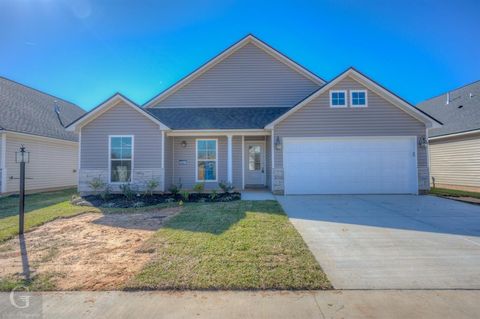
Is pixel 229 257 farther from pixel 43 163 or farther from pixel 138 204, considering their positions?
pixel 43 163

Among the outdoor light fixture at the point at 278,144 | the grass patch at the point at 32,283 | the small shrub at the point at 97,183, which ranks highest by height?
the outdoor light fixture at the point at 278,144

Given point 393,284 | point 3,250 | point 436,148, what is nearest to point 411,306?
point 393,284

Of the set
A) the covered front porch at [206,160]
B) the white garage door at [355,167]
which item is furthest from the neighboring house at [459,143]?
the covered front porch at [206,160]

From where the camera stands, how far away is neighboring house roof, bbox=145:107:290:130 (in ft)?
42.1

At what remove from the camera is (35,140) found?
14195mm

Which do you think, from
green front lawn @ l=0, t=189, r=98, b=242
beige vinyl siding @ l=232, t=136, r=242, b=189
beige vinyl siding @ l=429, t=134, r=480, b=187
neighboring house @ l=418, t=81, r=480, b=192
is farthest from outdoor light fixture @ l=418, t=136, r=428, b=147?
green front lawn @ l=0, t=189, r=98, b=242

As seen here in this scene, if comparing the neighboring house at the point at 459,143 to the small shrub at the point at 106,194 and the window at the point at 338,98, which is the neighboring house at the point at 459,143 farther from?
the small shrub at the point at 106,194

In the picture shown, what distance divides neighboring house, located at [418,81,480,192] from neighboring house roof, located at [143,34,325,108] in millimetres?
8262

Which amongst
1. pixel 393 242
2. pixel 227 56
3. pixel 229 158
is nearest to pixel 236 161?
pixel 229 158

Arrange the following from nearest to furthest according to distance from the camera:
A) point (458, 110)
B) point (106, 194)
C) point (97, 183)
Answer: point (106, 194), point (97, 183), point (458, 110)

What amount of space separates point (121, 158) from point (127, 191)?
6.25ft

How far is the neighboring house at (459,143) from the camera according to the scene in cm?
1416

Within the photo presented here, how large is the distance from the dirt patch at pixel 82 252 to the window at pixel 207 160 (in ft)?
20.9

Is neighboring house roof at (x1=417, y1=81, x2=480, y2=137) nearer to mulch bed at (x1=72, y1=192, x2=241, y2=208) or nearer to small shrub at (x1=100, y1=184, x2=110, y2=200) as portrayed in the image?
mulch bed at (x1=72, y1=192, x2=241, y2=208)
